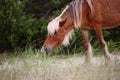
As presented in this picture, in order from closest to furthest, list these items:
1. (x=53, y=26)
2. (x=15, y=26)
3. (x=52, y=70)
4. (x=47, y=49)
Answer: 1. (x=52, y=70)
2. (x=53, y=26)
3. (x=47, y=49)
4. (x=15, y=26)

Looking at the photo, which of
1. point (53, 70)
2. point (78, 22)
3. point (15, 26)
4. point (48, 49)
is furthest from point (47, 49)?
point (15, 26)

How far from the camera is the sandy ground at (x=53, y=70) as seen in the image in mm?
5814

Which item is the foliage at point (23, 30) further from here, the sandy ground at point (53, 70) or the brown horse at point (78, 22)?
the sandy ground at point (53, 70)

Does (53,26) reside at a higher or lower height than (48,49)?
higher

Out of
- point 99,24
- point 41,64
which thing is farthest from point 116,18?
point 41,64

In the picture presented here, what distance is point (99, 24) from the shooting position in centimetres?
804

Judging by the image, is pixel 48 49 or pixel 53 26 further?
pixel 48 49

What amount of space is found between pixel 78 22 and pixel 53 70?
1894 mm

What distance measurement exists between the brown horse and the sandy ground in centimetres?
106

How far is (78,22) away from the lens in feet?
26.0

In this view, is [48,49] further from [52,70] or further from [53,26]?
[52,70]

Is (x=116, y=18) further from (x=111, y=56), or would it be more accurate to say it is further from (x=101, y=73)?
(x=101, y=73)

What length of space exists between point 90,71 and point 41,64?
0.86m

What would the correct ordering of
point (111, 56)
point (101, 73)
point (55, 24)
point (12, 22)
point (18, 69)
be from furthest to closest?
point (12, 22)
point (55, 24)
point (111, 56)
point (18, 69)
point (101, 73)
